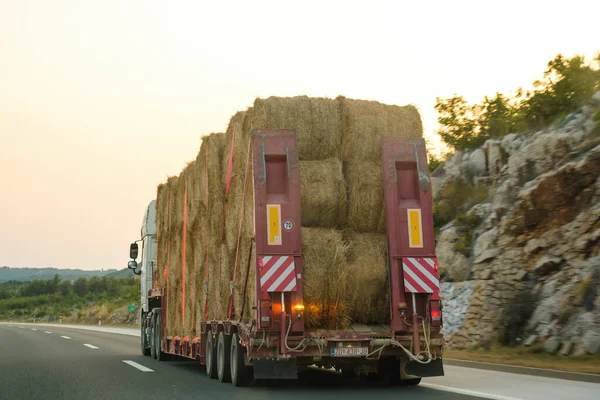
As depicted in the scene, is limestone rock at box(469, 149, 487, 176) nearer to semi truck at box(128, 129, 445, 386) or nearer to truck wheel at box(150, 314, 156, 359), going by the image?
truck wheel at box(150, 314, 156, 359)

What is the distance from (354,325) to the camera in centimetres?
1196

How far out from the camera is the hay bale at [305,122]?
486 inches

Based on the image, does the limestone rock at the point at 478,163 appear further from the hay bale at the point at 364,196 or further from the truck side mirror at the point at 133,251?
the hay bale at the point at 364,196

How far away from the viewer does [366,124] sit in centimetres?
1262

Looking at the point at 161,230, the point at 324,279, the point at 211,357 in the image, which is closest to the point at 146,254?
the point at 161,230

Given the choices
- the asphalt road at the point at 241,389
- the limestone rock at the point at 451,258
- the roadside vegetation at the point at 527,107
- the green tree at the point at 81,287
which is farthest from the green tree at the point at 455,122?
the green tree at the point at 81,287

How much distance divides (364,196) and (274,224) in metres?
1.51

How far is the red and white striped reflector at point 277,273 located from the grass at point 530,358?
16.0 ft

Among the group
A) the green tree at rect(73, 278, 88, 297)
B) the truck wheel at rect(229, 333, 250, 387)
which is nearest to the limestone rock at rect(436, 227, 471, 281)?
the truck wheel at rect(229, 333, 250, 387)

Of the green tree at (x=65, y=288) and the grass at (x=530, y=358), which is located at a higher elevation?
the green tree at (x=65, y=288)

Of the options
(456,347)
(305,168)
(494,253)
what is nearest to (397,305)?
(305,168)

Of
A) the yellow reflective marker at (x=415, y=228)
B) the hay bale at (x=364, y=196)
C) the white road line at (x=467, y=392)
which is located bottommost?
the white road line at (x=467, y=392)

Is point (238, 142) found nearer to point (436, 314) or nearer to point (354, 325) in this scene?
point (354, 325)

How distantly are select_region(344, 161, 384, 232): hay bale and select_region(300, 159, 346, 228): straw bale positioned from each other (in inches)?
5.7
